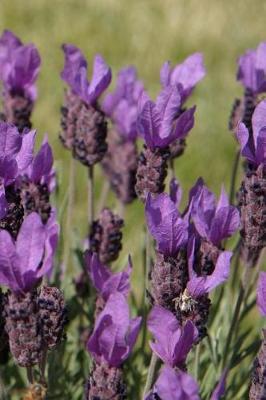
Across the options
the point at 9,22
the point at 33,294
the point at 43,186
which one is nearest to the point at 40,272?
the point at 33,294

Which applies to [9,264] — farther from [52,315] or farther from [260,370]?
[260,370]

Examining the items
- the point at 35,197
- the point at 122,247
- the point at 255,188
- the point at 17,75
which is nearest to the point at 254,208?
the point at 255,188

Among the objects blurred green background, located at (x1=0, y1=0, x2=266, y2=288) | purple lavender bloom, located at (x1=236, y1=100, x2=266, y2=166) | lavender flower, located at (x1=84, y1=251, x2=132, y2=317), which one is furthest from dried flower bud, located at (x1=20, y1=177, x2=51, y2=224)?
blurred green background, located at (x1=0, y1=0, x2=266, y2=288)

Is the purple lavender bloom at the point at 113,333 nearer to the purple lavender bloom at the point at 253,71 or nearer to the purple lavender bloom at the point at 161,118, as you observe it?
the purple lavender bloom at the point at 161,118

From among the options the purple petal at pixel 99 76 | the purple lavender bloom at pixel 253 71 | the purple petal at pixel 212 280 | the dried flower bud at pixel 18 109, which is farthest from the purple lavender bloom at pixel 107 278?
the purple lavender bloom at pixel 253 71

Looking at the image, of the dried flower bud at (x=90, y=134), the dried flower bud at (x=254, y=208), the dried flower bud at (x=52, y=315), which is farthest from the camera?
the dried flower bud at (x=90, y=134)

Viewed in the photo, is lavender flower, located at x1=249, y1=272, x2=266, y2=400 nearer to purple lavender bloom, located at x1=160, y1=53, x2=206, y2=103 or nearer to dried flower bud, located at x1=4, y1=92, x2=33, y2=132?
purple lavender bloom, located at x1=160, y1=53, x2=206, y2=103
